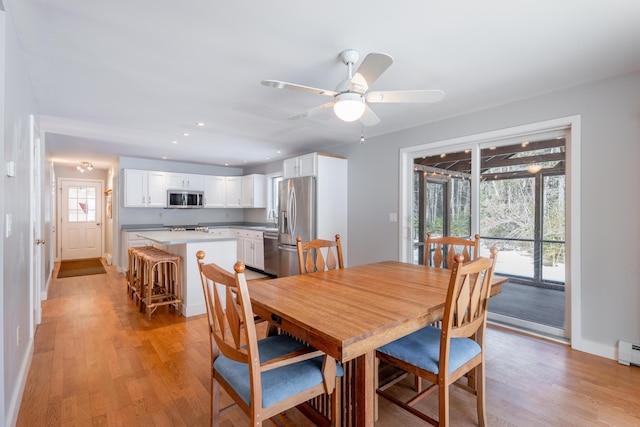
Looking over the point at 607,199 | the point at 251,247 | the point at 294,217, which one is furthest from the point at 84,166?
the point at 607,199

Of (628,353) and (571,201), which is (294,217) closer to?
(571,201)

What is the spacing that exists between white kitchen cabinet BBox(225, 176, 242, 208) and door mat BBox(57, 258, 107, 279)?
287cm

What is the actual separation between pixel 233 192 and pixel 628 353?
6.81m

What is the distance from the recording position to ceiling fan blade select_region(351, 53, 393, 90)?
163cm

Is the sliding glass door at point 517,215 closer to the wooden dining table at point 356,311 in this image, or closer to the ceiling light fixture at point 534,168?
the ceiling light fixture at point 534,168

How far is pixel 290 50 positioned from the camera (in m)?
2.13

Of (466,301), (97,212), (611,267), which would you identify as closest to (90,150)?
(97,212)

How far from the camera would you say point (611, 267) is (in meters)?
2.56

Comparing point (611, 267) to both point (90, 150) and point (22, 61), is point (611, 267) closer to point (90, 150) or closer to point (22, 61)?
point (22, 61)

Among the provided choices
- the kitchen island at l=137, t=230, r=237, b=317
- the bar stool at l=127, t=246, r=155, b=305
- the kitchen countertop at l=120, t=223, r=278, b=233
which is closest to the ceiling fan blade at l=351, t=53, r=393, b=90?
the kitchen island at l=137, t=230, r=237, b=317

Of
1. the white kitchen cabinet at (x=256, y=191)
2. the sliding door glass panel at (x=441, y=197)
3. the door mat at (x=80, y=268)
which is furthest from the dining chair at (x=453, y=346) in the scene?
the door mat at (x=80, y=268)

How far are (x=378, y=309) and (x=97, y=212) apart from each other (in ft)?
30.1

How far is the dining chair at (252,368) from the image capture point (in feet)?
3.95

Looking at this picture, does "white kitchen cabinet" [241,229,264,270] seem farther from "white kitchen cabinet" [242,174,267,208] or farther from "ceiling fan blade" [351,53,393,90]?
"ceiling fan blade" [351,53,393,90]
